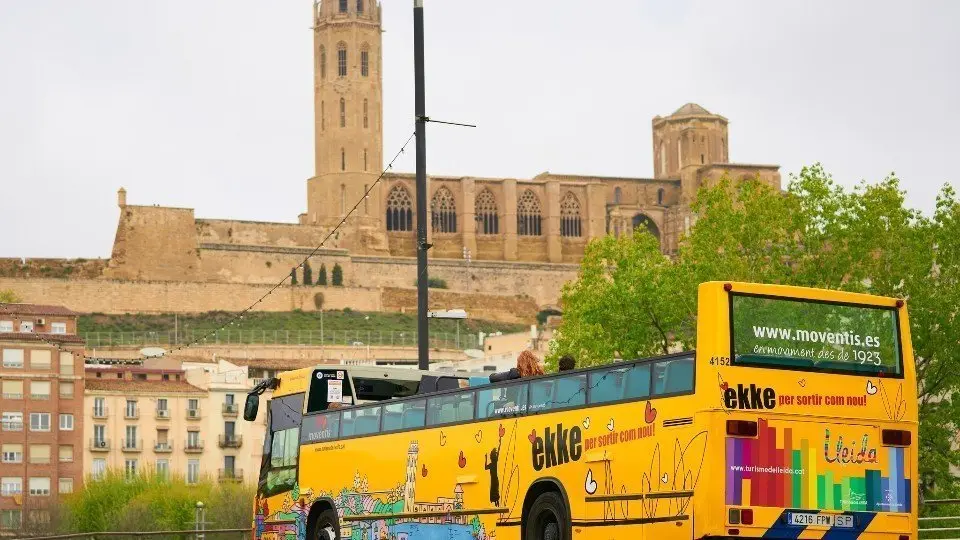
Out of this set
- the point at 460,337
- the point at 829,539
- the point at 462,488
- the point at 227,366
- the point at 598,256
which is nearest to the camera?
the point at 829,539

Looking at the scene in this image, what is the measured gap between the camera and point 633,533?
520 inches

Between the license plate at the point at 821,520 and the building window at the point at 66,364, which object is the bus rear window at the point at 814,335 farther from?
the building window at the point at 66,364

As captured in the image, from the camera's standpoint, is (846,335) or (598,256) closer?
(846,335)

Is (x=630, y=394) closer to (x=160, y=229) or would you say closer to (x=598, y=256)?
(x=598, y=256)

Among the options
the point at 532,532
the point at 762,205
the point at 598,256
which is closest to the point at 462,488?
the point at 532,532

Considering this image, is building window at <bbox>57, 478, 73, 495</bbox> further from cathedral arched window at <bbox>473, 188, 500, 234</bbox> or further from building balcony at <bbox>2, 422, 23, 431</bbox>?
cathedral arched window at <bbox>473, 188, 500, 234</bbox>

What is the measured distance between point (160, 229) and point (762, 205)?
69181 mm

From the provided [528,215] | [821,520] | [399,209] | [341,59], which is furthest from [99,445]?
[528,215]

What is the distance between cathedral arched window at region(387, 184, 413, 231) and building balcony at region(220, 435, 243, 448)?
47.2 meters

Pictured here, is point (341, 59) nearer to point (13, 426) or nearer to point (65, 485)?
point (13, 426)

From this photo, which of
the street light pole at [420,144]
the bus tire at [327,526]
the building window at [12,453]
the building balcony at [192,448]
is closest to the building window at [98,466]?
the building window at [12,453]

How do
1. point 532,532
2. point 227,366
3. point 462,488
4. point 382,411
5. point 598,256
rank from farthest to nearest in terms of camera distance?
point 227,366 → point 598,256 → point 382,411 → point 462,488 → point 532,532

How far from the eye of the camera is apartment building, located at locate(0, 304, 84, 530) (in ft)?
211

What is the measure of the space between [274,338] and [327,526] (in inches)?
3124
